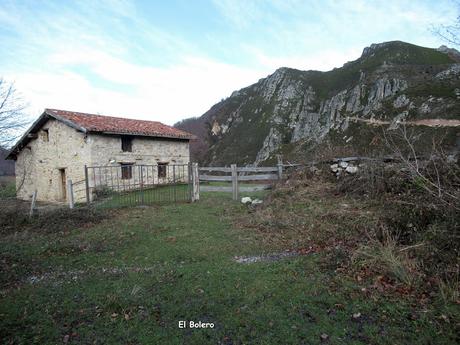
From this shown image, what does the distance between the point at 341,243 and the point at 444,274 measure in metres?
1.70

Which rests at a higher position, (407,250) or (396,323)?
(407,250)

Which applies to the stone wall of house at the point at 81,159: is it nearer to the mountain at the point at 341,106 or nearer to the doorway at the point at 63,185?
the doorway at the point at 63,185

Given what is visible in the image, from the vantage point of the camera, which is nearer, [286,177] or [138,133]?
[286,177]

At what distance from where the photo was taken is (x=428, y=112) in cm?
2647

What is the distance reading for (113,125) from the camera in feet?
55.5

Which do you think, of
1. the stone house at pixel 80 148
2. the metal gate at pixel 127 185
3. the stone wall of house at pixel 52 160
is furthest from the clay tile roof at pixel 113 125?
the metal gate at pixel 127 185

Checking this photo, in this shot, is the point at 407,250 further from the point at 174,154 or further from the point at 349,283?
the point at 174,154

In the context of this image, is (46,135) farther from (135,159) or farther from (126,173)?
(126,173)

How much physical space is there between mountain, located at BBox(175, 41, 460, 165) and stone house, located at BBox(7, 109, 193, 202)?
30.6ft

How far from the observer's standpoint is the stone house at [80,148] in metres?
15.7

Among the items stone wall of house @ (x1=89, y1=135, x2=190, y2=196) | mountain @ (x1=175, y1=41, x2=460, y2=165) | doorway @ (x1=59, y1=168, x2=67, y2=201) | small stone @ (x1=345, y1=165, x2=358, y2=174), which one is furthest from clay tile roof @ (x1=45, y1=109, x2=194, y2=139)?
small stone @ (x1=345, y1=165, x2=358, y2=174)

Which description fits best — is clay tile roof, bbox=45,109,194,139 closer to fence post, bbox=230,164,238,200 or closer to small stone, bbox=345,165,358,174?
fence post, bbox=230,164,238,200

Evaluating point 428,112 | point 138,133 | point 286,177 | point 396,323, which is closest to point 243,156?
point 428,112

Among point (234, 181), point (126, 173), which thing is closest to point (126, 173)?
point (126, 173)
